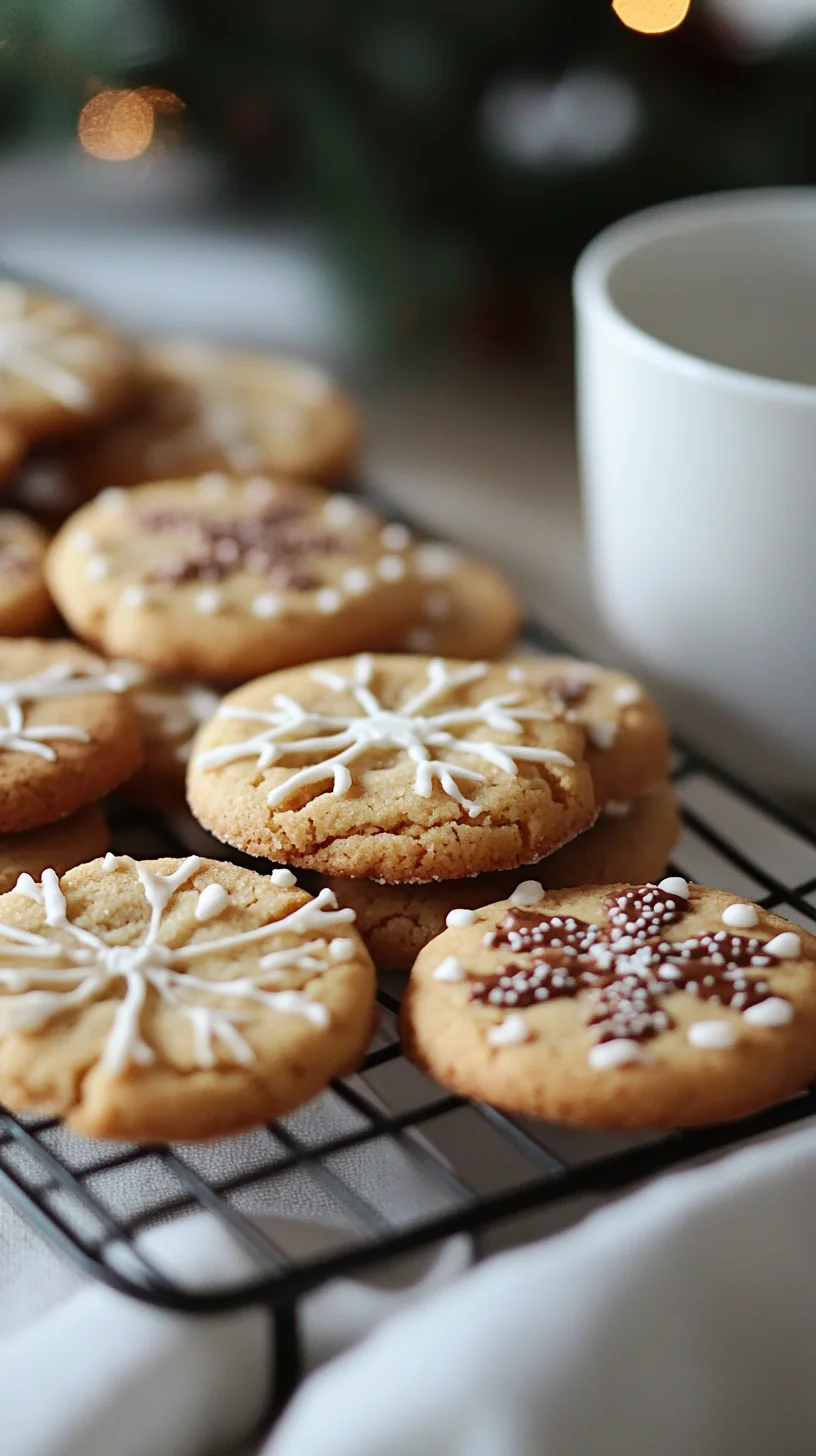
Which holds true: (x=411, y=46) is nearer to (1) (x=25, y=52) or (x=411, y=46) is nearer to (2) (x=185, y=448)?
(1) (x=25, y=52)

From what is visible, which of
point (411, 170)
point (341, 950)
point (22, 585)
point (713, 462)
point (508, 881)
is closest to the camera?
point (341, 950)

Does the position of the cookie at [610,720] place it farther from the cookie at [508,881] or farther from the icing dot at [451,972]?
the icing dot at [451,972]

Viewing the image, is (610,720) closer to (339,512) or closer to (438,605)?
(438,605)

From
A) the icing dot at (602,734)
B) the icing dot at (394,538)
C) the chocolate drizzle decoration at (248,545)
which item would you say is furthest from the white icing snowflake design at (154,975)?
Result: the icing dot at (394,538)

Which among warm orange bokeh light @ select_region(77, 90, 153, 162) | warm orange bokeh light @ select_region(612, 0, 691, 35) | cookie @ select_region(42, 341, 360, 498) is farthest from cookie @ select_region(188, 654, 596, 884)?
warm orange bokeh light @ select_region(77, 90, 153, 162)

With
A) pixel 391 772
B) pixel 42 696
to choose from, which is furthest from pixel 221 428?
pixel 391 772

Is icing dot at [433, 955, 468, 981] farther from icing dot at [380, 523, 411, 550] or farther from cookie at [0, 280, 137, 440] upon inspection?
cookie at [0, 280, 137, 440]
